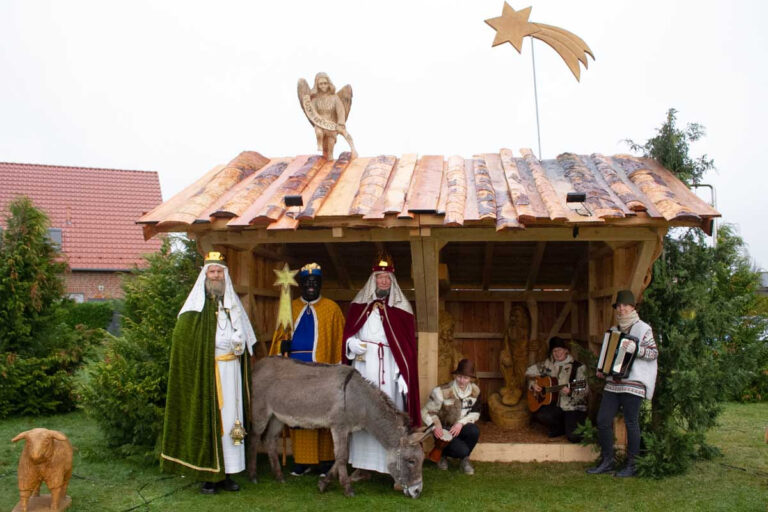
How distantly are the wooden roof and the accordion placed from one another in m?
1.12

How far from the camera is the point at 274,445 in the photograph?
20.1 feet

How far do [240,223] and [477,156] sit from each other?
3.09 m

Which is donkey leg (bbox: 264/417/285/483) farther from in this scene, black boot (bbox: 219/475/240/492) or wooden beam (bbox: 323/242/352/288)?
wooden beam (bbox: 323/242/352/288)

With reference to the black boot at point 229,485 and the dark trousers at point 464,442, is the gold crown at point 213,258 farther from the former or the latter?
the dark trousers at point 464,442

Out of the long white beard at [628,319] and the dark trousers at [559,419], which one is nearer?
the long white beard at [628,319]

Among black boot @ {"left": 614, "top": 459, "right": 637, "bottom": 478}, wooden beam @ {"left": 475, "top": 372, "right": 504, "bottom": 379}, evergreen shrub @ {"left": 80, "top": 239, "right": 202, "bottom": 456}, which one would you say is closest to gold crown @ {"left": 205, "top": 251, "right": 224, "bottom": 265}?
evergreen shrub @ {"left": 80, "top": 239, "right": 202, "bottom": 456}

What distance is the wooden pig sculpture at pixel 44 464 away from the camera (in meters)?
4.85

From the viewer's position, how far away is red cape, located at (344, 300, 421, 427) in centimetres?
634

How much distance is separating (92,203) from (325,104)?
13.9m

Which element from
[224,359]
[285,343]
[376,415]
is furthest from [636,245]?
[224,359]

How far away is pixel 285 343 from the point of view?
6.49m

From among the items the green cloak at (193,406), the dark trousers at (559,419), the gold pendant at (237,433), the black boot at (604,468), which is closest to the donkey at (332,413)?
the gold pendant at (237,433)

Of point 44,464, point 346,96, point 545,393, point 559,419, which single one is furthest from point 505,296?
point 44,464

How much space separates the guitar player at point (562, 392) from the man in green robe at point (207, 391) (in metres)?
3.43
